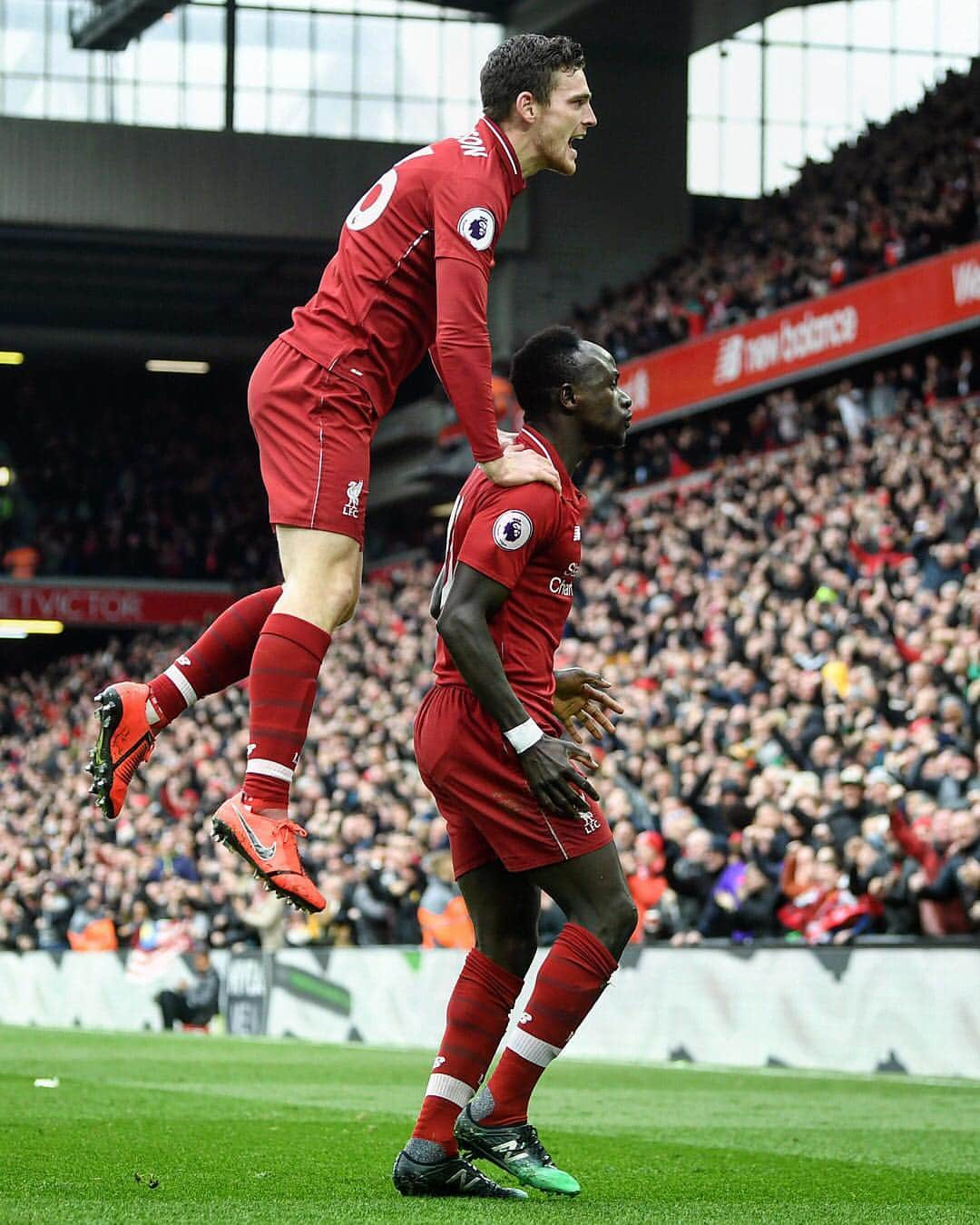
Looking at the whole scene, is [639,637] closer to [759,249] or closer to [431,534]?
[759,249]

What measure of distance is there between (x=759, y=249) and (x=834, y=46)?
9.13 m

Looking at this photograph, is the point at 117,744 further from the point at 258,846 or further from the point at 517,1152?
the point at 517,1152

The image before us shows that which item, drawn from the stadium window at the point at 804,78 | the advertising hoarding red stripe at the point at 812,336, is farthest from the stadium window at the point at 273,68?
the advertising hoarding red stripe at the point at 812,336

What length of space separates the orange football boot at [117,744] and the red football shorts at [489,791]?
0.75 meters

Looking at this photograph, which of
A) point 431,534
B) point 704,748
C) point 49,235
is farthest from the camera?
point 431,534

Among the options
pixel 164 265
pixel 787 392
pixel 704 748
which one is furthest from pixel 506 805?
pixel 164 265

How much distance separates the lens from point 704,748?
1561 cm

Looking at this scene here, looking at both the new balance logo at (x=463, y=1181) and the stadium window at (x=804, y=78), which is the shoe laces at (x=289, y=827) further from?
the stadium window at (x=804, y=78)

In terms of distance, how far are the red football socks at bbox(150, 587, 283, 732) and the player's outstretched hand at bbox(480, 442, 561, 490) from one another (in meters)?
0.87

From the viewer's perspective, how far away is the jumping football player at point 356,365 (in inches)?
200

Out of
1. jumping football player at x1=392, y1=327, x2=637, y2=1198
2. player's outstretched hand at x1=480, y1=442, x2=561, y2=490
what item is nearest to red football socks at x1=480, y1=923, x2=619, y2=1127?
jumping football player at x1=392, y1=327, x2=637, y2=1198

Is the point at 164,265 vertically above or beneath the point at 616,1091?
above

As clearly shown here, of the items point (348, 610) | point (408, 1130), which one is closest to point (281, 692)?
point (348, 610)

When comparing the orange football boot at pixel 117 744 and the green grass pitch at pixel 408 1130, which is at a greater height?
the orange football boot at pixel 117 744
